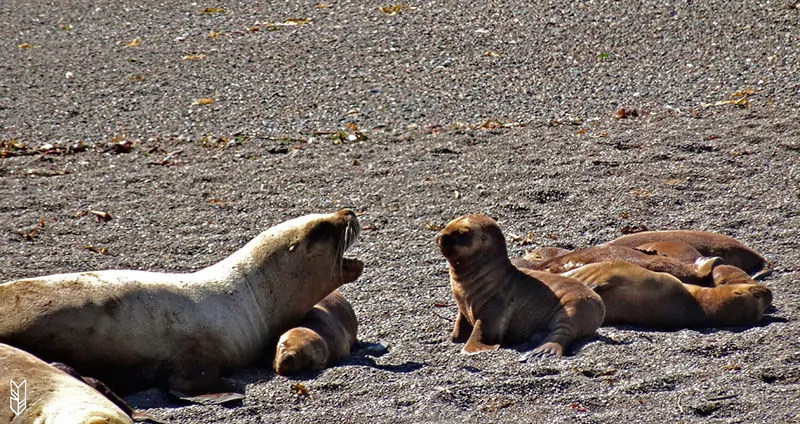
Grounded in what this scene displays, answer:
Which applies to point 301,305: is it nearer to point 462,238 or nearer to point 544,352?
point 462,238

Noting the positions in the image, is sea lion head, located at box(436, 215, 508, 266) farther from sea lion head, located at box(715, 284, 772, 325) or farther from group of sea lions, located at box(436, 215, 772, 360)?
sea lion head, located at box(715, 284, 772, 325)

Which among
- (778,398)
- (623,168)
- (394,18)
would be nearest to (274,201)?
(623,168)

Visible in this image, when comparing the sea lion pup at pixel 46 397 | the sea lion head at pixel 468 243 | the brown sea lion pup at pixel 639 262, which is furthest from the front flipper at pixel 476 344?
the sea lion pup at pixel 46 397

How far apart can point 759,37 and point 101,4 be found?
29.9 feet

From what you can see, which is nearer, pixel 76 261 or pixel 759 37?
pixel 76 261

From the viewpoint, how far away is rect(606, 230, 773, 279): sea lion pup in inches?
295

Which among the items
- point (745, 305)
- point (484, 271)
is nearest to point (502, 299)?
point (484, 271)

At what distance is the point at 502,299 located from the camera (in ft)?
21.8

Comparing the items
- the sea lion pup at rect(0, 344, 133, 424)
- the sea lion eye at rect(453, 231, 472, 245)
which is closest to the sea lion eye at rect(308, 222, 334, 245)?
the sea lion eye at rect(453, 231, 472, 245)

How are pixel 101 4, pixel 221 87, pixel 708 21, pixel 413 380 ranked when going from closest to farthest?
pixel 413 380
pixel 221 87
pixel 708 21
pixel 101 4

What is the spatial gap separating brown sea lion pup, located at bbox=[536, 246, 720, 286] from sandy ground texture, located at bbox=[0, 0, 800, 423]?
451 millimetres

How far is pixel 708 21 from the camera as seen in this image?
14391 mm

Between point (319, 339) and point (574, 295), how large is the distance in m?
1.41

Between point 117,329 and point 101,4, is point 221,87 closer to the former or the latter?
point 101,4
